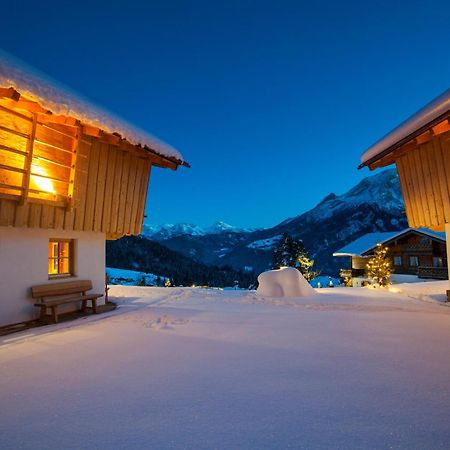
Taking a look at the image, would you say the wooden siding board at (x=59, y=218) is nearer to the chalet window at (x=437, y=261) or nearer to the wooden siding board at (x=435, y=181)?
the wooden siding board at (x=435, y=181)

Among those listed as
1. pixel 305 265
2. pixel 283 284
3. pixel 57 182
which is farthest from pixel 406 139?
pixel 305 265

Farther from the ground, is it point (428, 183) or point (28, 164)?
point (428, 183)

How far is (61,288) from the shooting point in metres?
7.98

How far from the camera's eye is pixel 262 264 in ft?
428

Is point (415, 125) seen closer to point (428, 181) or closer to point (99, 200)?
point (428, 181)

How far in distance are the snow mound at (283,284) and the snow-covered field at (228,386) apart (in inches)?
197

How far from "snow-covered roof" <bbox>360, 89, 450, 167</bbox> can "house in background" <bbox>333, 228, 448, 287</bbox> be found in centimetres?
1683

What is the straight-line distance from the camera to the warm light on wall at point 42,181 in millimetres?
7695

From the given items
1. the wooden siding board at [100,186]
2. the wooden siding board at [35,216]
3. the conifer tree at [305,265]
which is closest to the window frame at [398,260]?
the conifer tree at [305,265]

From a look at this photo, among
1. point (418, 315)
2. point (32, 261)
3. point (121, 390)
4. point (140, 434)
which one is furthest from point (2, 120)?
point (418, 315)

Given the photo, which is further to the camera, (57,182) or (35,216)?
(57,182)

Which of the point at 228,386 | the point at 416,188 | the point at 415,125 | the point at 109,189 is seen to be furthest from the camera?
the point at 416,188

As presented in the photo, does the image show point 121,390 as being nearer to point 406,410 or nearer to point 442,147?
point 406,410

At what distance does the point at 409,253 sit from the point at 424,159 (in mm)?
20569
